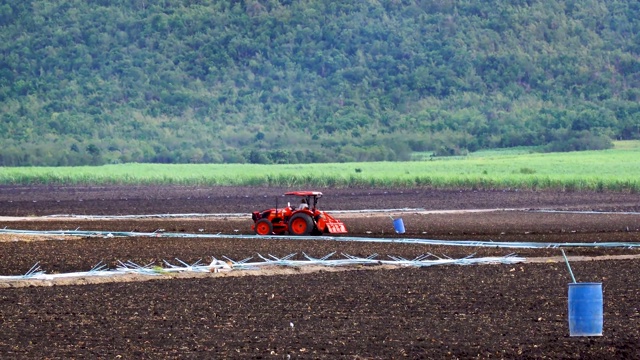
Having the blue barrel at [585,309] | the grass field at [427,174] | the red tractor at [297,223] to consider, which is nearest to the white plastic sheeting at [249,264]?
the red tractor at [297,223]

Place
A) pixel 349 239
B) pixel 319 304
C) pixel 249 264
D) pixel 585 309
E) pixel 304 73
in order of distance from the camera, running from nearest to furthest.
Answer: pixel 585 309
pixel 319 304
pixel 249 264
pixel 349 239
pixel 304 73

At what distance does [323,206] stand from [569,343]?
1469 inches

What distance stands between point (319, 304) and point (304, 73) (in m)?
130

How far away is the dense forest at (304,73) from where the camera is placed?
13038 centimetres

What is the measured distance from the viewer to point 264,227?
3347 centimetres

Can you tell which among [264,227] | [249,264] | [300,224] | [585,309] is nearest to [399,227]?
[300,224]

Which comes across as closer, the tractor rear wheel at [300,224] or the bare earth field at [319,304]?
the bare earth field at [319,304]

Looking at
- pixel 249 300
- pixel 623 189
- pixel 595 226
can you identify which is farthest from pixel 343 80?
pixel 249 300

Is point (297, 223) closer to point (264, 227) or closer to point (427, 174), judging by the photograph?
point (264, 227)

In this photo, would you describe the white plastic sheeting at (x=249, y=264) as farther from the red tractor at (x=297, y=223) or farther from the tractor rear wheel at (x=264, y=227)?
the tractor rear wheel at (x=264, y=227)

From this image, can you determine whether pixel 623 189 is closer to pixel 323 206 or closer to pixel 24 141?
pixel 323 206

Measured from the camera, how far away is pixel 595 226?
125ft

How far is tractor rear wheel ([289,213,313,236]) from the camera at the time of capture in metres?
33.0

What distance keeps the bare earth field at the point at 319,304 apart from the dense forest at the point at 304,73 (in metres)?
91.9
